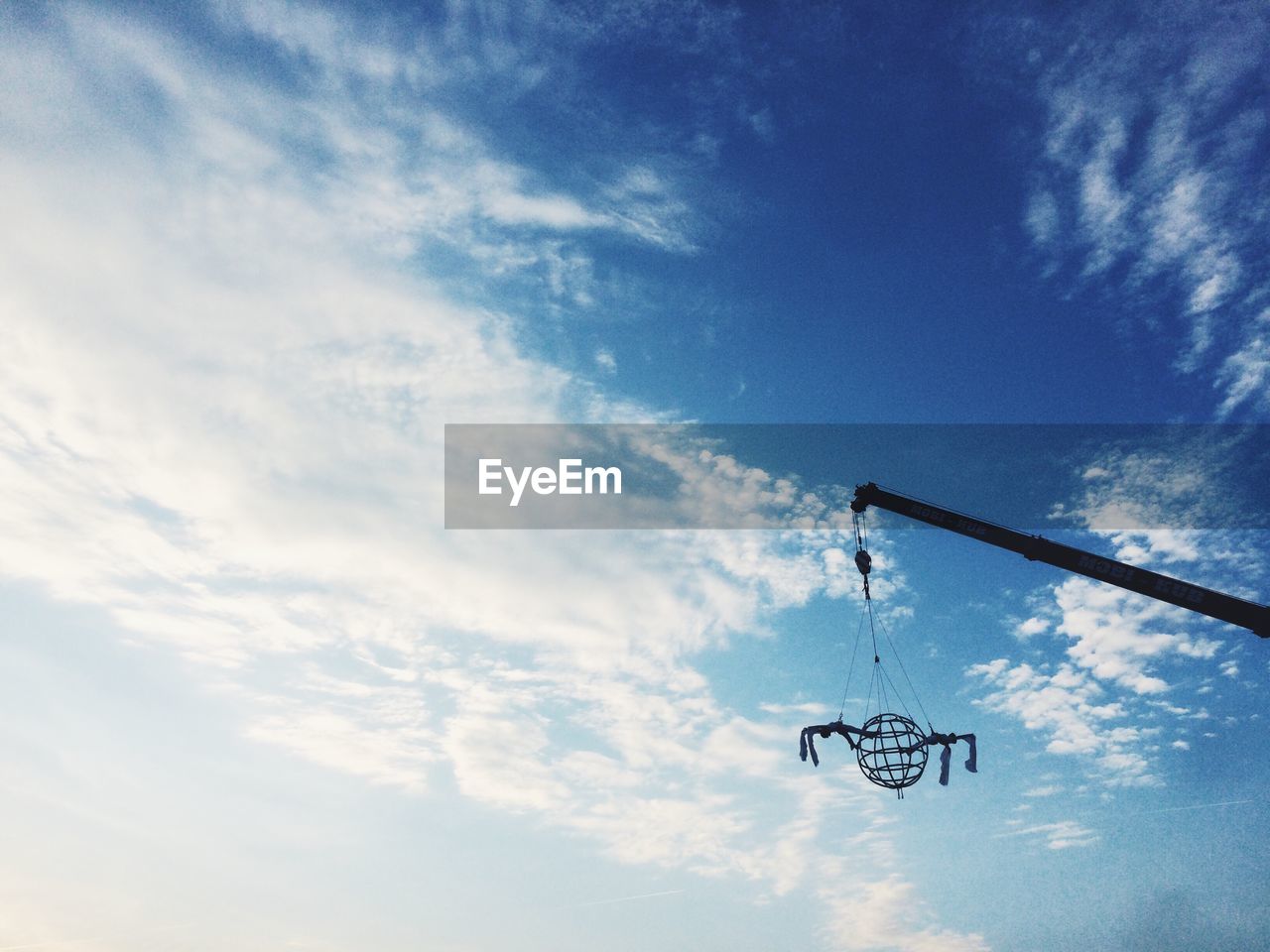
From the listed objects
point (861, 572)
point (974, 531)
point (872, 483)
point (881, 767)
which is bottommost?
point (881, 767)

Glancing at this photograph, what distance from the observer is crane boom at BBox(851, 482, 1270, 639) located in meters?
39.8

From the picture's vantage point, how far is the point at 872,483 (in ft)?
145

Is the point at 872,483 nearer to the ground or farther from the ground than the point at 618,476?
farther from the ground

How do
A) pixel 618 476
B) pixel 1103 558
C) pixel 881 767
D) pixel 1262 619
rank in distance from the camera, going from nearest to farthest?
pixel 881 767
pixel 618 476
pixel 1262 619
pixel 1103 558

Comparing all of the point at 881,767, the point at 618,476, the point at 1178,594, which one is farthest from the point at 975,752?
the point at 1178,594

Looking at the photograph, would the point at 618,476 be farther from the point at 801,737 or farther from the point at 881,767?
the point at 881,767

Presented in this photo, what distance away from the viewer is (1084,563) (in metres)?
42.0

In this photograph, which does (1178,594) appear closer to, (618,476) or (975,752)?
(975,752)

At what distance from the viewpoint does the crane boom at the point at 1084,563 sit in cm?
3981

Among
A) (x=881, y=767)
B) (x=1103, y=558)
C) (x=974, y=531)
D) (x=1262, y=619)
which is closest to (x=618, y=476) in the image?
(x=881, y=767)

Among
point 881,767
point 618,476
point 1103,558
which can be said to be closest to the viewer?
point 881,767

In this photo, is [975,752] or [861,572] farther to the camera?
[861,572]

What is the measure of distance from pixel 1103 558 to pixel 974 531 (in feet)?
22.1

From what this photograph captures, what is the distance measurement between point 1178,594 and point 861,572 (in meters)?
17.2
